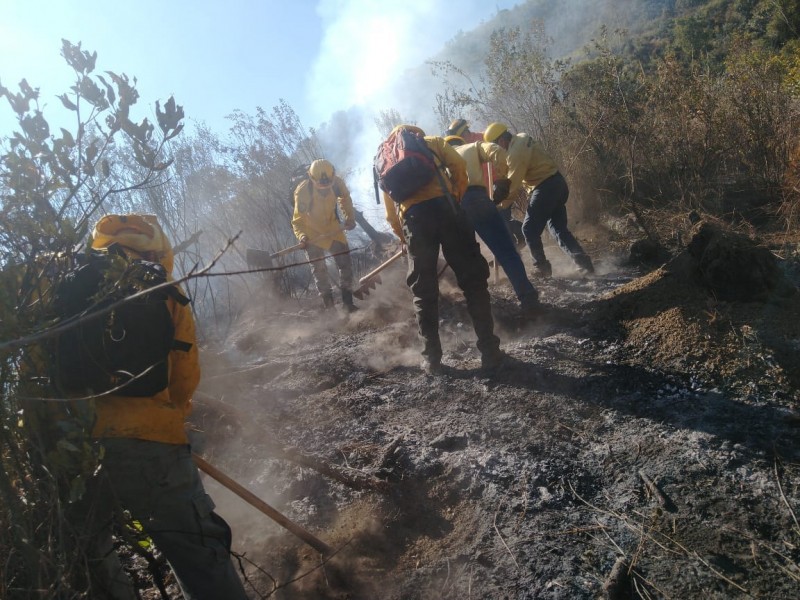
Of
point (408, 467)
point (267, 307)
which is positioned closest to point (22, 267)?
point (408, 467)

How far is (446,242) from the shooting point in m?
3.61

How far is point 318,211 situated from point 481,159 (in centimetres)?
285

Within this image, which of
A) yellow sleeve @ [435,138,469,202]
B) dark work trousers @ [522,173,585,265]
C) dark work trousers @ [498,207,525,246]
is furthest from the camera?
dark work trousers @ [498,207,525,246]

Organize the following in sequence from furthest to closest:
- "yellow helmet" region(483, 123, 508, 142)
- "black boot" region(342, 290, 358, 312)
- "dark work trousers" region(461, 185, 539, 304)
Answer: "black boot" region(342, 290, 358, 312) → "yellow helmet" region(483, 123, 508, 142) → "dark work trousers" region(461, 185, 539, 304)

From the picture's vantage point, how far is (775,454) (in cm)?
213

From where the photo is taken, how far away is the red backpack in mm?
3457

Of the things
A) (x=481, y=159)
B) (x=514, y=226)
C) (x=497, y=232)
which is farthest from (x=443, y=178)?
(x=514, y=226)

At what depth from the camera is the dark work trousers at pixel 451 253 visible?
355 cm

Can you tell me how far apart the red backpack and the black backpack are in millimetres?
2039

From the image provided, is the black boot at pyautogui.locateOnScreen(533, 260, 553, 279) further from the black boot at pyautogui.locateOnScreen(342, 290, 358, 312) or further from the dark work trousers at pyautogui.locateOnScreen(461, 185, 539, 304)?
the black boot at pyautogui.locateOnScreen(342, 290, 358, 312)

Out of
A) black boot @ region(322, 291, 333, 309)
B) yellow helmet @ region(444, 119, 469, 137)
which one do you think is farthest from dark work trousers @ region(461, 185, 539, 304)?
black boot @ region(322, 291, 333, 309)

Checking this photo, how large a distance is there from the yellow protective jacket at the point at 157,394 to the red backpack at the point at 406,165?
1649mm

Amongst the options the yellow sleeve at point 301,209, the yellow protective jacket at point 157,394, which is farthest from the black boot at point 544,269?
the yellow protective jacket at point 157,394

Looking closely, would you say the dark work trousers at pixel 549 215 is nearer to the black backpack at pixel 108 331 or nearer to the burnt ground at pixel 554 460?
the burnt ground at pixel 554 460
